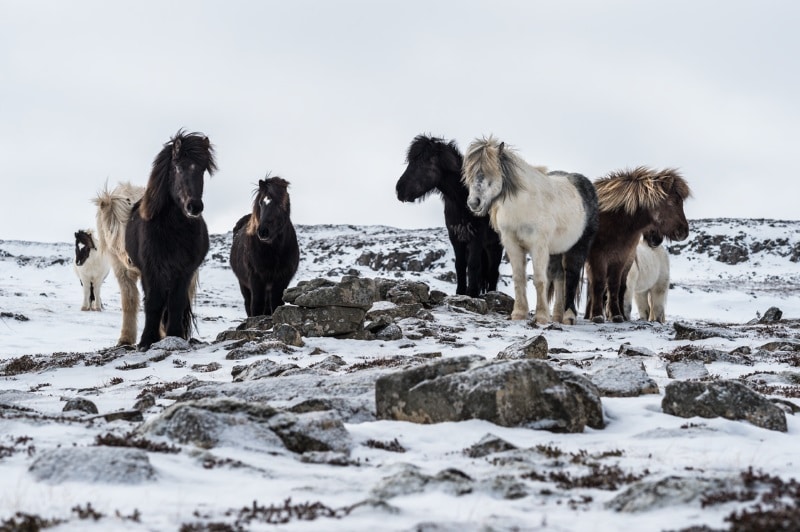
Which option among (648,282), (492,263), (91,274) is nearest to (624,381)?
(492,263)

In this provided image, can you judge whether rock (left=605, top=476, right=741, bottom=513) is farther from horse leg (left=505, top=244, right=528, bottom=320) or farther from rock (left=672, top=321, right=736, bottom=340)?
horse leg (left=505, top=244, right=528, bottom=320)

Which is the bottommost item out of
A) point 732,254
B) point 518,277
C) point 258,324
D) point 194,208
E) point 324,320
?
point 258,324

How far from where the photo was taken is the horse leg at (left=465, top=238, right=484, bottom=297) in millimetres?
15891

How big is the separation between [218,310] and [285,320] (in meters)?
16.9

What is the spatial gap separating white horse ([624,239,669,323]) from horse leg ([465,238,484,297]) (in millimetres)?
3415

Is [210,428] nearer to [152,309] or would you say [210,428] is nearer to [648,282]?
[152,309]

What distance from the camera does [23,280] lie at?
44.2 m

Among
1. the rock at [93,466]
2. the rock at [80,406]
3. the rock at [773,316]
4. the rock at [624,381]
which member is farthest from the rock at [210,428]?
the rock at [773,316]

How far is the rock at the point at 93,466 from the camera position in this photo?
13.5 feet

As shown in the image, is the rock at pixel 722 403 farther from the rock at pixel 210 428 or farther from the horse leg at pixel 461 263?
the horse leg at pixel 461 263

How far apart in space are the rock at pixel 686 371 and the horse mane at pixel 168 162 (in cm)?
729

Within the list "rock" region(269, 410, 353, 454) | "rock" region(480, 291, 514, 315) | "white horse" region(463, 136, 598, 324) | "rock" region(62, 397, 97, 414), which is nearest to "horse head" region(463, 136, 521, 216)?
"white horse" region(463, 136, 598, 324)

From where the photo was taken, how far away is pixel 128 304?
1311cm

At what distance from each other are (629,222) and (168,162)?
29.0 ft
